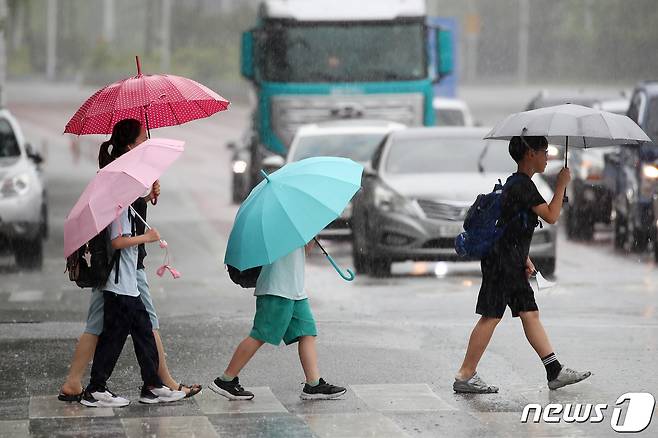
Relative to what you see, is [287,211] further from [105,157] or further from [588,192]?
[588,192]

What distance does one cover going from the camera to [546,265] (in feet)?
59.4

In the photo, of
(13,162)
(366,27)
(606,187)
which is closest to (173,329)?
(13,162)

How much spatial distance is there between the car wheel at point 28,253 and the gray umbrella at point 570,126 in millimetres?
9927

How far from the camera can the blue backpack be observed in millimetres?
10141

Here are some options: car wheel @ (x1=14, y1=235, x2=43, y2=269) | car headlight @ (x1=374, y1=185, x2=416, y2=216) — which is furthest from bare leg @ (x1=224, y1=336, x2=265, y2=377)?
car wheel @ (x1=14, y1=235, x2=43, y2=269)

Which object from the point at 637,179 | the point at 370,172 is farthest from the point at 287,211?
the point at 637,179

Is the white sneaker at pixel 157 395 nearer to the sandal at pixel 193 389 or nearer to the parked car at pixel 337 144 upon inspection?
the sandal at pixel 193 389

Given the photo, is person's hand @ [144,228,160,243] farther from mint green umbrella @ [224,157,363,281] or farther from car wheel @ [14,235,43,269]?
car wheel @ [14,235,43,269]

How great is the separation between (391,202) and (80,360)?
28.3ft

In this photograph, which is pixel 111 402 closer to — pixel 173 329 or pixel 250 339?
pixel 250 339

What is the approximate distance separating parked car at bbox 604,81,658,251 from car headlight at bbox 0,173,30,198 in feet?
21.9

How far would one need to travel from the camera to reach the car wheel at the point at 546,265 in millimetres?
18031

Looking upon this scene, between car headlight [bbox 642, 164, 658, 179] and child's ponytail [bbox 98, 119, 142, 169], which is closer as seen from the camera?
child's ponytail [bbox 98, 119, 142, 169]

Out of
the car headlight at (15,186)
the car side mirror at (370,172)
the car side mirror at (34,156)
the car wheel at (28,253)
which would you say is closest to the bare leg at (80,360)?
the car side mirror at (370,172)
